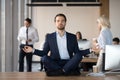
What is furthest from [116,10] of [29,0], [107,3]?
[29,0]

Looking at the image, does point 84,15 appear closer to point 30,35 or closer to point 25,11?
point 25,11

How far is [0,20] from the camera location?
31.6 ft

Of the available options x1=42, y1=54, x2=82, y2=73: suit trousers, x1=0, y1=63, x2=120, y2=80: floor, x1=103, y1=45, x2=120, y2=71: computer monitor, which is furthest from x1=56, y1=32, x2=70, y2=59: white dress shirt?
x1=103, y1=45, x2=120, y2=71: computer monitor

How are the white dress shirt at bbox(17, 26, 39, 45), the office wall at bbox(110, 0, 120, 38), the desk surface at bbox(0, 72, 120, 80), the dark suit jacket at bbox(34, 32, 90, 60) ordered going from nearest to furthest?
the desk surface at bbox(0, 72, 120, 80) → the dark suit jacket at bbox(34, 32, 90, 60) → the white dress shirt at bbox(17, 26, 39, 45) → the office wall at bbox(110, 0, 120, 38)

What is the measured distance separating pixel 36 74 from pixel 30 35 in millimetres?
5858

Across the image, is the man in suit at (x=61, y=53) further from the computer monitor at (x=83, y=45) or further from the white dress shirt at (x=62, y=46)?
the computer monitor at (x=83, y=45)

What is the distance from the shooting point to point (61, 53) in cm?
492

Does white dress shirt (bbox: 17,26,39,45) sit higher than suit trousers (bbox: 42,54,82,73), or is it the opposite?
white dress shirt (bbox: 17,26,39,45)

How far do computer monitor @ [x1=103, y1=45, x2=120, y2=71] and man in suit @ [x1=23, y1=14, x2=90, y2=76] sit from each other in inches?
14.6

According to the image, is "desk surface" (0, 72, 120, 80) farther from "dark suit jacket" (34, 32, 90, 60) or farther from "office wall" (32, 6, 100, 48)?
"office wall" (32, 6, 100, 48)

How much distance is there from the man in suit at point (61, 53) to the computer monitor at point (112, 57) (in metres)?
0.37

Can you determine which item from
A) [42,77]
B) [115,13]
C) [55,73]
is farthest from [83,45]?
[115,13]

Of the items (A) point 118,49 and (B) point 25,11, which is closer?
(A) point 118,49

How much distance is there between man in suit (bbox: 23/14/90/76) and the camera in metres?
4.68
